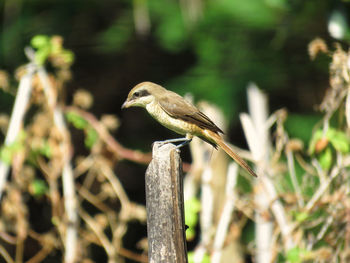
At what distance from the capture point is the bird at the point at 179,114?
3.82 metres

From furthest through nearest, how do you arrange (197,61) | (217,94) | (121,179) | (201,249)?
(121,179) < (197,61) < (217,94) < (201,249)

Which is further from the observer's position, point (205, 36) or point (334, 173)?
point (205, 36)

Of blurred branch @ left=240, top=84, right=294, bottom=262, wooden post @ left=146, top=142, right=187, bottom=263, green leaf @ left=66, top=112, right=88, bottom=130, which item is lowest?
wooden post @ left=146, top=142, right=187, bottom=263

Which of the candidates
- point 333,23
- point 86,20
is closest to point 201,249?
point 333,23

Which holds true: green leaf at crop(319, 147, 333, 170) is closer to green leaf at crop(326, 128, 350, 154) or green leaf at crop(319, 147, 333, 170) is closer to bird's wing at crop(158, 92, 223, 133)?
green leaf at crop(326, 128, 350, 154)

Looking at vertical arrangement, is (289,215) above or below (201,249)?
above

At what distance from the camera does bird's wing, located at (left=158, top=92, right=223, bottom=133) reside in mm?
3807

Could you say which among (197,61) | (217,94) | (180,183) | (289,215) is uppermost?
(197,61)

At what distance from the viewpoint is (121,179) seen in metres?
7.57

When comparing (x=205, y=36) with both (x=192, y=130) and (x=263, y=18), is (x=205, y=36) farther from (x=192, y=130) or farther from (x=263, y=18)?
(x=192, y=130)

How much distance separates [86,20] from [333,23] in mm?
3729

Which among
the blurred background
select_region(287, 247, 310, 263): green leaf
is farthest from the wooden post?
the blurred background

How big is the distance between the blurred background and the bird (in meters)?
2.17

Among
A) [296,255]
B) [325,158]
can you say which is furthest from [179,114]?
[296,255]
